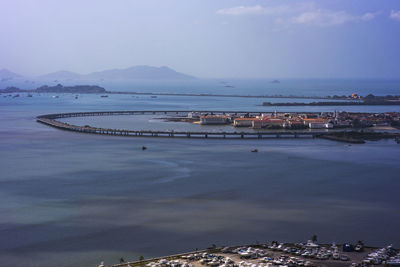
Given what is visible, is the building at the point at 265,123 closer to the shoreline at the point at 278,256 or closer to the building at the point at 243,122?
the building at the point at 243,122

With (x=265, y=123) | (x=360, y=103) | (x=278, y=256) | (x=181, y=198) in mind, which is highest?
(x=360, y=103)

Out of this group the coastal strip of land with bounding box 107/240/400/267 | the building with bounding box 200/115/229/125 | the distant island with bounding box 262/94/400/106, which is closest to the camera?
the coastal strip of land with bounding box 107/240/400/267

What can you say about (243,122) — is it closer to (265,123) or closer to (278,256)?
(265,123)

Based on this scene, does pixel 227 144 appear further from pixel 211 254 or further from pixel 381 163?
pixel 211 254

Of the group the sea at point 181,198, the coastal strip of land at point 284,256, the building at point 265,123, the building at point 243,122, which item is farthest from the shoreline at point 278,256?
the building at point 243,122

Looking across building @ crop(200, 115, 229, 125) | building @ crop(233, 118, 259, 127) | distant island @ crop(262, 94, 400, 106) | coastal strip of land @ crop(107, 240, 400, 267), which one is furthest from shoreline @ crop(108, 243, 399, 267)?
distant island @ crop(262, 94, 400, 106)

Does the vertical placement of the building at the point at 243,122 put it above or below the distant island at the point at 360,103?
below

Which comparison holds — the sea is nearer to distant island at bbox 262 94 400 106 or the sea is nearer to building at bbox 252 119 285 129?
building at bbox 252 119 285 129

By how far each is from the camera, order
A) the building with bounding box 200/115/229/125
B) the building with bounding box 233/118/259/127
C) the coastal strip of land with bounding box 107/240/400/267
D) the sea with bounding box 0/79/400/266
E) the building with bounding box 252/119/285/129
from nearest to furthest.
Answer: the coastal strip of land with bounding box 107/240/400/267, the sea with bounding box 0/79/400/266, the building with bounding box 252/119/285/129, the building with bounding box 233/118/259/127, the building with bounding box 200/115/229/125

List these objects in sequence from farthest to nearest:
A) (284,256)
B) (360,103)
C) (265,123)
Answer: (360,103) < (265,123) < (284,256)

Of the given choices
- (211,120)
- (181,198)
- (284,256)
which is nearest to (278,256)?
(284,256)
